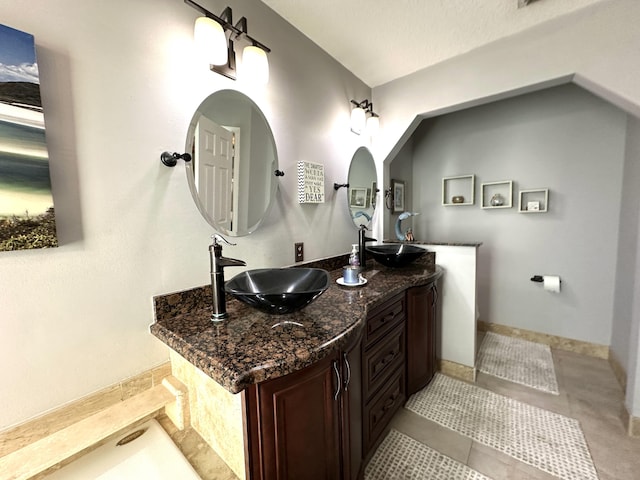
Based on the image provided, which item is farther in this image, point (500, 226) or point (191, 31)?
point (500, 226)

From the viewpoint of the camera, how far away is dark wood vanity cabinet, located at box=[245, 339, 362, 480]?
732mm

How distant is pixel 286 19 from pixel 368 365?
2.04 metres

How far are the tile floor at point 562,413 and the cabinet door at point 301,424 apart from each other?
7.1 inches

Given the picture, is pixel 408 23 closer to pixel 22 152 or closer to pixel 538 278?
pixel 22 152

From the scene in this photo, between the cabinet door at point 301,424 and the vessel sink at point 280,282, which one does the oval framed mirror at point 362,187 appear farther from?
the cabinet door at point 301,424

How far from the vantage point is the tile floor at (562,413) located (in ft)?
2.97

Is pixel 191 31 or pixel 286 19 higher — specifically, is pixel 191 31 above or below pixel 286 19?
below

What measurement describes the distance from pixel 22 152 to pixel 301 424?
3.79 ft

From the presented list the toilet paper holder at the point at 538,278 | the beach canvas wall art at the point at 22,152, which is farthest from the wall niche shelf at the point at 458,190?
the beach canvas wall art at the point at 22,152

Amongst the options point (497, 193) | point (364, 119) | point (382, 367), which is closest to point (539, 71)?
point (364, 119)

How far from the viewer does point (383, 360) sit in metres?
1.41

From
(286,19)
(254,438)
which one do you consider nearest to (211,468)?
(254,438)

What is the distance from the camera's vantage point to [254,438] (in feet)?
2.39

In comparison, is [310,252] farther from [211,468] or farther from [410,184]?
[410,184]
